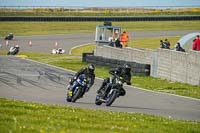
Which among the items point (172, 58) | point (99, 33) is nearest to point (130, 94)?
point (172, 58)

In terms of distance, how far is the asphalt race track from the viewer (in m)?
18.3

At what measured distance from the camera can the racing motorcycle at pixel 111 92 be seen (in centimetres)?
1852

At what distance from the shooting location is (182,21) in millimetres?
77812

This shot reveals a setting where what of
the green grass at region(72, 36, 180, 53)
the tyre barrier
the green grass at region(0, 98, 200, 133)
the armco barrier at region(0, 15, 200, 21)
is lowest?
the green grass at region(72, 36, 180, 53)

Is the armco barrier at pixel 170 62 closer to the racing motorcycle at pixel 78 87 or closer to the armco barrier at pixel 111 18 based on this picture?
the racing motorcycle at pixel 78 87

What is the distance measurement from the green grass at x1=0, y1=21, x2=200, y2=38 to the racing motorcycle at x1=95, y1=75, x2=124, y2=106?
166ft

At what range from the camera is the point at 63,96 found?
21672 millimetres

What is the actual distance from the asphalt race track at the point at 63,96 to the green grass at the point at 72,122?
3.36 m

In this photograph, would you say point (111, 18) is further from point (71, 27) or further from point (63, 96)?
point (63, 96)

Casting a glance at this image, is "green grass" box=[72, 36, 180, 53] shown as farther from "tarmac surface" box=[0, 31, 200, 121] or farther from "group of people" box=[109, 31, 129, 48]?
"tarmac surface" box=[0, 31, 200, 121]

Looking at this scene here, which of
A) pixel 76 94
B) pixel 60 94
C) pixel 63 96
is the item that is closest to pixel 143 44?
pixel 60 94

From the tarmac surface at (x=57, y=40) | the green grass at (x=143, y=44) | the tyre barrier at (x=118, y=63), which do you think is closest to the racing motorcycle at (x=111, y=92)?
the tyre barrier at (x=118, y=63)

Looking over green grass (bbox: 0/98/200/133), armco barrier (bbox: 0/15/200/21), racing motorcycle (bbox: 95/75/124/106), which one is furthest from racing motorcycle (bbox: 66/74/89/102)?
armco barrier (bbox: 0/15/200/21)

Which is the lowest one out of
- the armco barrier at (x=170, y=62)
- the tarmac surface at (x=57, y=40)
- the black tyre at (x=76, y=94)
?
the tarmac surface at (x=57, y=40)
